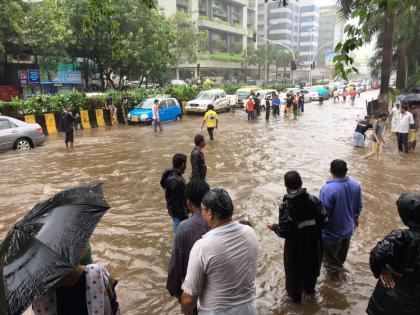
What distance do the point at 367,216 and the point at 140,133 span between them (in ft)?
42.6

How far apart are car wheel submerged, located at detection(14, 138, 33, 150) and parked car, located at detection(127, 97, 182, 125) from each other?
748 centimetres

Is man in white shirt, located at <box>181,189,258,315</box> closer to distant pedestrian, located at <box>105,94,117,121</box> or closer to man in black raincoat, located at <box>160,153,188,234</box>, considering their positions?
man in black raincoat, located at <box>160,153,188,234</box>

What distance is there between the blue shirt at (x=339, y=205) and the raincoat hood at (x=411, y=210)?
1529 mm

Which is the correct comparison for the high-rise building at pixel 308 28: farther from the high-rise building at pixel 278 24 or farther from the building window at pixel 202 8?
the building window at pixel 202 8

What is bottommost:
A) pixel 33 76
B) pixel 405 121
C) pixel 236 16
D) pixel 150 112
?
pixel 150 112

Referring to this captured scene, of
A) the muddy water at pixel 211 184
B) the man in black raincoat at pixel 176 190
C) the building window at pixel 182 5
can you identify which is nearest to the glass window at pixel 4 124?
the muddy water at pixel 211 184

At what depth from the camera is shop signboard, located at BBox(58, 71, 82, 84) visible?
3284cm

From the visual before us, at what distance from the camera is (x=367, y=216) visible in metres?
7.30

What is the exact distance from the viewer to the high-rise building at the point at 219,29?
6706 centimetres

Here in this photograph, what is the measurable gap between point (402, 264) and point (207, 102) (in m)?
23.9

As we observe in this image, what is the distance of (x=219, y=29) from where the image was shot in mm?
72625

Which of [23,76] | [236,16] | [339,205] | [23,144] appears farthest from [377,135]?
[236,16]

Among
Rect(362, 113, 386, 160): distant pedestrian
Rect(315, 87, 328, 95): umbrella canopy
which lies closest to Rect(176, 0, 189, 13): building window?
Rect(315, 87, 328, 95): umbrella canopy

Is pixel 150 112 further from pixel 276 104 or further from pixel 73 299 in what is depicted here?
pixel 73 299
